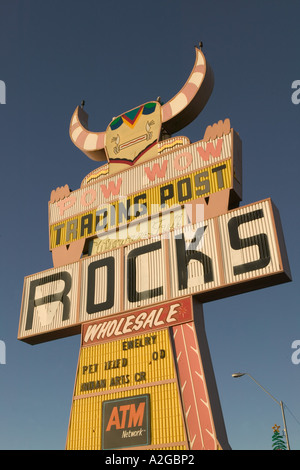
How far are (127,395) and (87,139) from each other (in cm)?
1439

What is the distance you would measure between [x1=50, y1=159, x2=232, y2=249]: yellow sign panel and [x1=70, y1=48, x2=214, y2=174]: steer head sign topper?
2.40 metres

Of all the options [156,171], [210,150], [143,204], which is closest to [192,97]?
[210,150]

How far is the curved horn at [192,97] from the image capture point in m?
23.4

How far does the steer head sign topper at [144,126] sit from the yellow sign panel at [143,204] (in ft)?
7.86

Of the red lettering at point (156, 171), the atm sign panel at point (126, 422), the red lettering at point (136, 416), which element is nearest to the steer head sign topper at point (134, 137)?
the red lettering at point (156, 171)

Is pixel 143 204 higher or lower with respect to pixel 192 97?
lower

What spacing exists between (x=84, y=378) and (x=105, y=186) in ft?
32.2

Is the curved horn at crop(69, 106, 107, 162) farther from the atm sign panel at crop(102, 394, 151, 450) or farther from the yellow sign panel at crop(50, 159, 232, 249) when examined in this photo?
the atm sign panel at crop(102, 394, 151, 450)

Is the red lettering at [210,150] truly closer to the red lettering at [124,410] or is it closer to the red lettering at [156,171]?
the red lettering at [156,171]

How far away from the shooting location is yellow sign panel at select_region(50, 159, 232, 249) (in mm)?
21125

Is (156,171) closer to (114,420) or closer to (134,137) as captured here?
(134,137)

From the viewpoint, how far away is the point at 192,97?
23.4 metres
